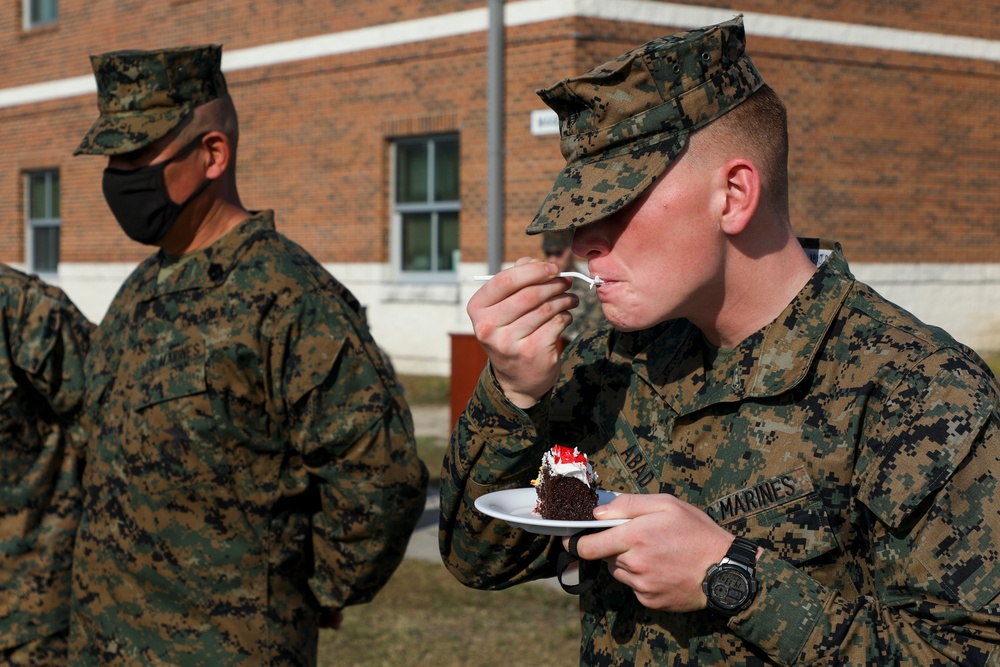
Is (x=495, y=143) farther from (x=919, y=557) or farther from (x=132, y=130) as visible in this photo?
(x=919, y=557)

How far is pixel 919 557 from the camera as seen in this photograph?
5.87ft

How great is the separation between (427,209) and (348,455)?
1374 cm

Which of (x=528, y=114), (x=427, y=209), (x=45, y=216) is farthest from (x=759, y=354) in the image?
(x=45, y=216)

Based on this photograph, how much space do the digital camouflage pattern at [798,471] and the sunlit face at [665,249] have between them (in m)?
0.18

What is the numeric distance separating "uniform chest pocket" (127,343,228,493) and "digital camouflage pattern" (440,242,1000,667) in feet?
3.24

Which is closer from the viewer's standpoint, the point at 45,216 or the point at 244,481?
the point at 244,481

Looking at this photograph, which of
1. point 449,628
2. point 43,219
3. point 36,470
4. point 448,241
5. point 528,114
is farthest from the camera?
point 43,219

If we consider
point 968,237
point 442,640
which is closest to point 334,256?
point 968,237

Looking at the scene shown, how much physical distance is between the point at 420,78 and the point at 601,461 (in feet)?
47.7

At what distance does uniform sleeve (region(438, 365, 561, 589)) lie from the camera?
221 cm

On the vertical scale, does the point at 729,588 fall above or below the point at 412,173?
above

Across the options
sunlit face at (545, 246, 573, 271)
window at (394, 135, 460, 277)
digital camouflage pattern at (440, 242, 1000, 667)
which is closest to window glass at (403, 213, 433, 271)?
window at (394, 135, 460, 277)

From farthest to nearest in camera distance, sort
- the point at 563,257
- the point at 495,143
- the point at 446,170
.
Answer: the point at 446,170 < the point at 495,143 < the point at 563,257

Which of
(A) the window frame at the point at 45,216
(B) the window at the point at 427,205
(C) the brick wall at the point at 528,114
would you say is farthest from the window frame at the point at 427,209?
(A) the window frame at the point at 45,216
